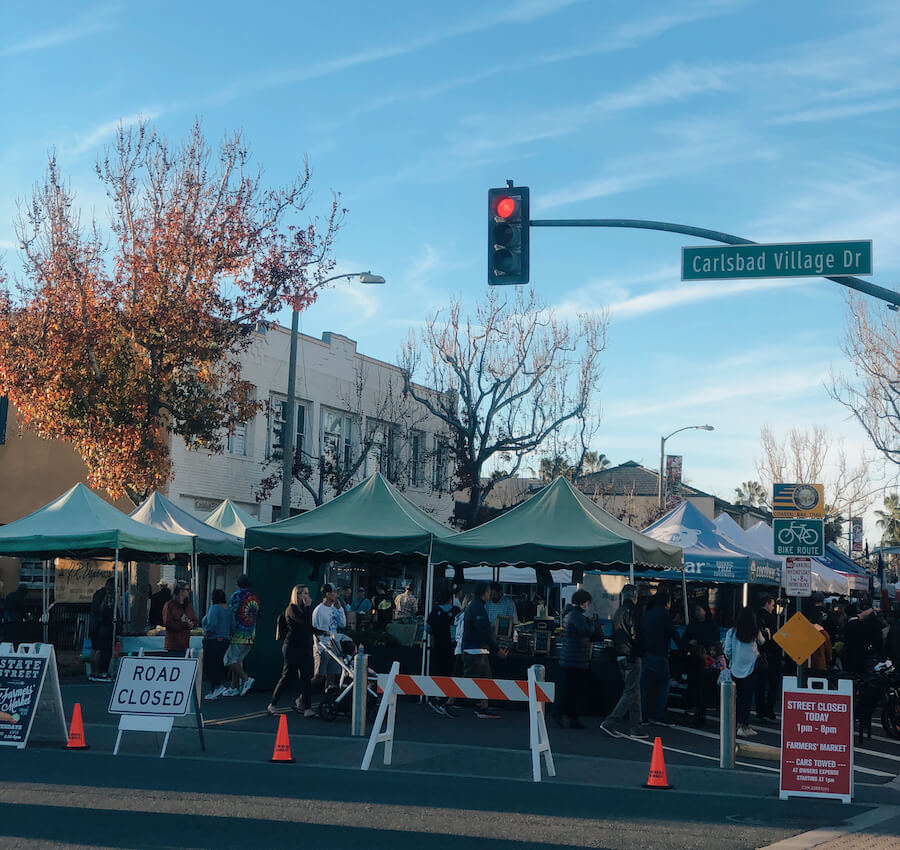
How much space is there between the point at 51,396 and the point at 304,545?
28.4 ft

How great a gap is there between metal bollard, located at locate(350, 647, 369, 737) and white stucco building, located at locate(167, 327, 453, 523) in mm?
17107

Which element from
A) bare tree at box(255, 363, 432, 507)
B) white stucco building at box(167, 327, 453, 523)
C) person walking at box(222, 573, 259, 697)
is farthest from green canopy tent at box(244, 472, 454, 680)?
bare tree at box(255, 363, 432, 507)

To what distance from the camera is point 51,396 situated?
971 inches

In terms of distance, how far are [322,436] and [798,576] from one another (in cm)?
2362

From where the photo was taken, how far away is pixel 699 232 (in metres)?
12.1

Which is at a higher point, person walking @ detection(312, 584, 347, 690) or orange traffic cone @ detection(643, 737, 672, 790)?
person walking @ detection(312, 584, 347, 690)

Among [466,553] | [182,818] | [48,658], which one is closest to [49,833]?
[182,818]

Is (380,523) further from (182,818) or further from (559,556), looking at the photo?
(182,818)

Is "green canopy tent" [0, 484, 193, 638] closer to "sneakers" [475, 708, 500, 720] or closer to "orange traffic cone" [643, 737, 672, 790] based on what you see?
"sneakers" [475, 708, 500, 720]

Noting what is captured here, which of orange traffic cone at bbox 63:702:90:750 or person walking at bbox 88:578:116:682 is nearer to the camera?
orange traffic cone at bbox 63:702:90:750

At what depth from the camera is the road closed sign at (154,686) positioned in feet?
39.9

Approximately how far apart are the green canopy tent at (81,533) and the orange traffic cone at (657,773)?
37.6 ft

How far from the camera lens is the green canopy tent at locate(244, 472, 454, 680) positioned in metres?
18.6

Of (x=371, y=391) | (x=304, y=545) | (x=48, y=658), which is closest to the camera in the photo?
(x=48, y=658)
